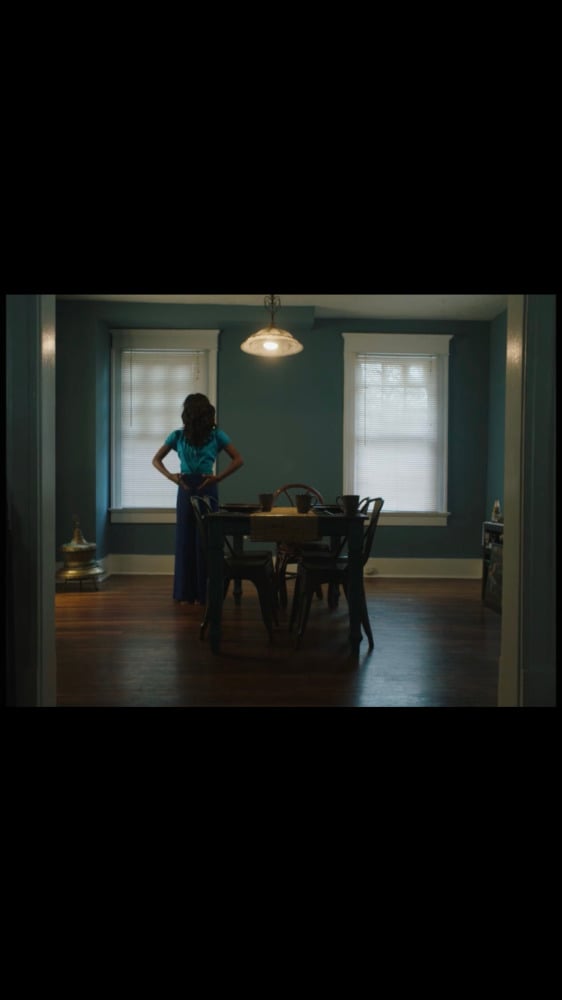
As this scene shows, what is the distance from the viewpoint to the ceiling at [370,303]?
5.56m

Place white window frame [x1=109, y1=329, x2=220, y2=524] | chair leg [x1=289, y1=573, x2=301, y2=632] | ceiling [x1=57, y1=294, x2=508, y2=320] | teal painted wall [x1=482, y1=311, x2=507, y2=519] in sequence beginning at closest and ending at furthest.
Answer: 1. chair leg [x1=289, y1=573, x2=301, y2=632]
2. ceiling [x1=57, y1=294, x2=508, y2=320]
3. teal painted wall [x1=482, y1=311, x2=507, y2=519]
4. white window frame [x1=109, y1=329, x2=220, y2=524]

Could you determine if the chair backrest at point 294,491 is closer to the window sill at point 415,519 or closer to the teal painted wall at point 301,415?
the teal painted wall at point 301,415

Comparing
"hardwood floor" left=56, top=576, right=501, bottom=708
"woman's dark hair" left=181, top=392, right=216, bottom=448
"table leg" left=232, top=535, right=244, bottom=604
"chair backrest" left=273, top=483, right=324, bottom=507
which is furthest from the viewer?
"chair backrest" left=273, top=483, right=324, bottom=507

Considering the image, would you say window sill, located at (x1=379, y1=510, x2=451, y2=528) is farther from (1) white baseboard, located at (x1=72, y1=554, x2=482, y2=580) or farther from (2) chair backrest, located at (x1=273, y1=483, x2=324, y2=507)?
(2) chair backrest, located at (x1=273, y1=483, x2=324, y2=507)

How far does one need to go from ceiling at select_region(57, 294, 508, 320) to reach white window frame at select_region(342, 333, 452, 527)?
0.24m

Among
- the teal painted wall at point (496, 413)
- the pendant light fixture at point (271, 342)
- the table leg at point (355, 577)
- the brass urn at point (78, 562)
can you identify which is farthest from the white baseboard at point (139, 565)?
the teal painted wall at point (496, 413)

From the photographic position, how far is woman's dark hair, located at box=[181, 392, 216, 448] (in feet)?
13.8

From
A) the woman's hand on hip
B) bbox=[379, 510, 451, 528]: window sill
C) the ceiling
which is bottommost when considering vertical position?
bbox=[379, 510, 451, 528]: window sill

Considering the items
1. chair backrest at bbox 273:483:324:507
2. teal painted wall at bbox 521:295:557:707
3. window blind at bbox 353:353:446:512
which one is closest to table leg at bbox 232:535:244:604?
chair backrest at bbox 273:483:324:507

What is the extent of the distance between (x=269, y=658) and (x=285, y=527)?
0.72 meters

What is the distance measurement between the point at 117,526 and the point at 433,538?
349cm

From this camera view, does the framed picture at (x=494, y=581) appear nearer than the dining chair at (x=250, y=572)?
No

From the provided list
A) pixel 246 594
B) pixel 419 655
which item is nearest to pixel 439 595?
pixel 246 594

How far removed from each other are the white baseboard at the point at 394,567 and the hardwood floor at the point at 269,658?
1469 millimetres
